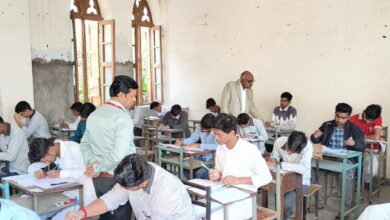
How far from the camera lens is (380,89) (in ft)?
16.2

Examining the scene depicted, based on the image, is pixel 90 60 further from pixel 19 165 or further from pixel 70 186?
pixel 70 186

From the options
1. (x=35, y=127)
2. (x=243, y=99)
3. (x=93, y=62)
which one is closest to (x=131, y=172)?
(x=243, y=99)

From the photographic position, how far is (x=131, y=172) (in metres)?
1.70

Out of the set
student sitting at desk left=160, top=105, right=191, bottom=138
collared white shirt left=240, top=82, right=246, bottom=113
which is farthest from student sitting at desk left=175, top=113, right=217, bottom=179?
student sitting at desk left=160, top=105, right=191, bottom=138

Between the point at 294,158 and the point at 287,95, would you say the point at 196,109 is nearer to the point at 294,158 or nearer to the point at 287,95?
the point at 287,95

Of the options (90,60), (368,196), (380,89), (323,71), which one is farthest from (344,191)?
(90,60)

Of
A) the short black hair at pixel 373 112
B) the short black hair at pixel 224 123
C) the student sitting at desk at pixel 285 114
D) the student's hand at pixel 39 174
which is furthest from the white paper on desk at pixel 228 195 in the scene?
the student sitting at desk at pixel 285 114

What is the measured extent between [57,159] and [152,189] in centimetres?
136

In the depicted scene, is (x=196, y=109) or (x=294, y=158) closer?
(x=294, y=158)

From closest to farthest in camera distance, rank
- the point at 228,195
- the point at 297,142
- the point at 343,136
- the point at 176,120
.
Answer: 1. the point at 228,195
2. the point at 297,142
3. the point at 343,136
4. the point at 176,120

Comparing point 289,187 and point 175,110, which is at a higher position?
point 175,110

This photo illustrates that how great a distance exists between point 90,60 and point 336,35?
4.53 meters

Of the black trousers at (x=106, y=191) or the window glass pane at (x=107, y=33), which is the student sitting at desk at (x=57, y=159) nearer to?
the black trousers at (x=106, y=191)

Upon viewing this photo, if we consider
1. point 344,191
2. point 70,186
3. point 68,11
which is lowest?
point 344,191
